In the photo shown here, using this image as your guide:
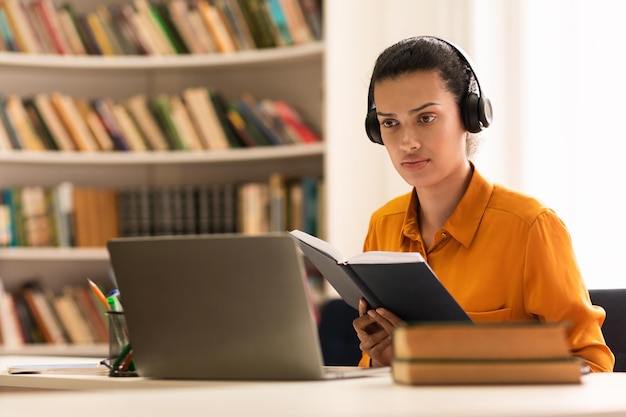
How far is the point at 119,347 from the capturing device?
1.45 m

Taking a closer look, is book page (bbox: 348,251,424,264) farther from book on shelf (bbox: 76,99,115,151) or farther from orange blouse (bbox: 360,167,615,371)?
book on shelf (bbox: 76,99,115,151)

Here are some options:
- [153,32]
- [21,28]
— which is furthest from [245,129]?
[21,28]

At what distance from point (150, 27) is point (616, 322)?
246cm

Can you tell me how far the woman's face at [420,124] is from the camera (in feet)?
5.44

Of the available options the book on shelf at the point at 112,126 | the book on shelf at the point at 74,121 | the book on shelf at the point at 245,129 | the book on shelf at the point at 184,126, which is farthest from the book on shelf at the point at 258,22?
the book on shelf at the point at 74,121

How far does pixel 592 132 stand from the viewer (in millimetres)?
2789

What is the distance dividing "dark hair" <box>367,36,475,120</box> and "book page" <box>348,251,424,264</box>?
1.73 feet

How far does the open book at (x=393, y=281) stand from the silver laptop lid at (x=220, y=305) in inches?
6.0

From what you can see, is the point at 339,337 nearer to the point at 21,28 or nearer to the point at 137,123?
the point at 137,123

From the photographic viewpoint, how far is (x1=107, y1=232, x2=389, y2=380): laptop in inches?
44.1

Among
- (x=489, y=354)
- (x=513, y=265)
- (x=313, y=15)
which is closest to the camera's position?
(x=489, y=354)

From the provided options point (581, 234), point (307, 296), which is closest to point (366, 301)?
point (307, 296)

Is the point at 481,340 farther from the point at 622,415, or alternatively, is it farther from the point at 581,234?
the point at 581,234

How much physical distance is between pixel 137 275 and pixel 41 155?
2.50 m
